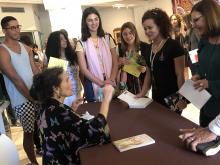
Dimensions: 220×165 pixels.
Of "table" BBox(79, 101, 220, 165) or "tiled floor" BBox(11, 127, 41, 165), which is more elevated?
"table" BBox(79, 101, 220, 165)

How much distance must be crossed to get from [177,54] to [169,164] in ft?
3.69

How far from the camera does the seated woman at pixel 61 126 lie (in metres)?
1.52

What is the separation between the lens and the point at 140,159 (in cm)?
129

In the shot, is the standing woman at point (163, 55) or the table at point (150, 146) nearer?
the table at point (150, 146)

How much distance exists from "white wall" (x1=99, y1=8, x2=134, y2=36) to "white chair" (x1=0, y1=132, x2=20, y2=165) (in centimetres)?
1512

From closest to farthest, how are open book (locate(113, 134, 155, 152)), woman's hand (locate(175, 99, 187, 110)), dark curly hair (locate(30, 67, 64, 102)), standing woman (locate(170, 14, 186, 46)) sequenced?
open book (locate(113, 134, 155, 152)) < dark curly hair (locate(30, 67, 64, 102)) < woman's hand (locate(175, 99, 187, 110)) < standing woman (locate(170, 14, 186, 46))

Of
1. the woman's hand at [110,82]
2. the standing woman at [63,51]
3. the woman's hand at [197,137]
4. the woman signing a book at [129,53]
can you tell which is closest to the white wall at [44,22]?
the standing woman at [63,51]

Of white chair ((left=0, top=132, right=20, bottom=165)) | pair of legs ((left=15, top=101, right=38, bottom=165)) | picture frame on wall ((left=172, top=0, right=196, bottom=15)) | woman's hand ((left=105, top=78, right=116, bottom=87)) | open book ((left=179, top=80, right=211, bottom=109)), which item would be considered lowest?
pair of legs ((left=15, top=101, right=38, bottom=165))

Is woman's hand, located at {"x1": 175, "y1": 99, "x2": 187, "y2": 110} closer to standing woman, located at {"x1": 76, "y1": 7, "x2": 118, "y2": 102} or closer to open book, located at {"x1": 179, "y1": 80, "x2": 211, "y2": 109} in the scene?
open book, located at {"x1": 179, "y1": 80, "x2": 211, "y2": 109}

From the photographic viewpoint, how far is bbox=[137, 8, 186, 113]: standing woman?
2.16 metres

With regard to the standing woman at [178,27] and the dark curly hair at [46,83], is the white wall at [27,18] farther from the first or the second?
the dark curly hair at [46,83]

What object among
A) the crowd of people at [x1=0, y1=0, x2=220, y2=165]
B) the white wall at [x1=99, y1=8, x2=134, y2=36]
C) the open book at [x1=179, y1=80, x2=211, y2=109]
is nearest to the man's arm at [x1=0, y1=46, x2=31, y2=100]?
the crowd of people at [x1=0, y1=0, x2=220, y2=165]

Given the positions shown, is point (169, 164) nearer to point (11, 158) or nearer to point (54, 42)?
point (11, 158)

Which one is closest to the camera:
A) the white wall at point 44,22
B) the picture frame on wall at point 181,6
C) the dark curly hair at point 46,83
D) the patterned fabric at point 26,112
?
the dark curly hair at point 46,83
